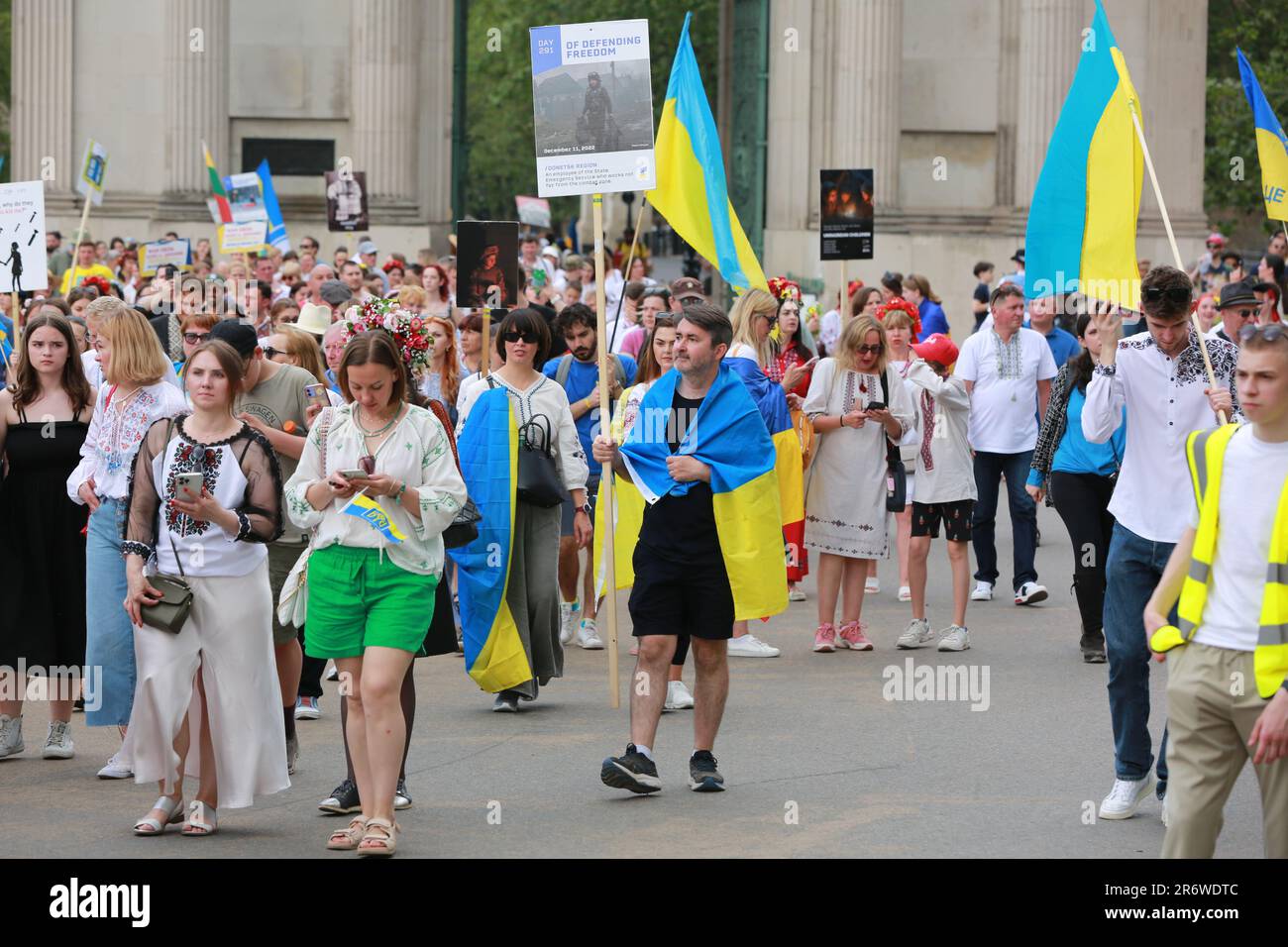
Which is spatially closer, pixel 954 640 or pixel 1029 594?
pixel 954 640

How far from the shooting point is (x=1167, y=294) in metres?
8.61

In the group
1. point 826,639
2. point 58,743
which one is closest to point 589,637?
point 826,639

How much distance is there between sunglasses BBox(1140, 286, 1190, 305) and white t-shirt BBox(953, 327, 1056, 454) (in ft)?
20.8

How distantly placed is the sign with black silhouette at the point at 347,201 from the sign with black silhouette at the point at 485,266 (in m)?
12.6

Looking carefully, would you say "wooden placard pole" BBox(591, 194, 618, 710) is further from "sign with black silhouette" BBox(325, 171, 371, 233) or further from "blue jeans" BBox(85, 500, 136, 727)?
"sign with black silhouette" BBox(325, 171, 371, 233)

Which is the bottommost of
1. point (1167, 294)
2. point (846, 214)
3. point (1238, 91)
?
point (1167, 294)

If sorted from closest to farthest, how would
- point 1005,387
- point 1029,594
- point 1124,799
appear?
1. point 1124,799
2. point 1029,594
3. point 1005,387

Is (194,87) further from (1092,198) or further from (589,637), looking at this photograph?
(1092,198)

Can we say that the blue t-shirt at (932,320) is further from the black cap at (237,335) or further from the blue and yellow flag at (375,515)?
the blue and yellow flag at (375,515)

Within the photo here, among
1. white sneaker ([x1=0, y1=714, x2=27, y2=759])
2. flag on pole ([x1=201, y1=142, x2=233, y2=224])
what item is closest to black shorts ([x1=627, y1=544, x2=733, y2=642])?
white sneaker ([x1=0, y1=714, x2=27, y2=759])

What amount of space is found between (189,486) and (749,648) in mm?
5642

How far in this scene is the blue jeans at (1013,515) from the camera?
15109 millimetres

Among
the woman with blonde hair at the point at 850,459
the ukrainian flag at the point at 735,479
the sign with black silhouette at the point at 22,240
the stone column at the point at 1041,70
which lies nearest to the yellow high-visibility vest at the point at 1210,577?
the ukrainian flag at the point at 735,479

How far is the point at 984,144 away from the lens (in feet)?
104
